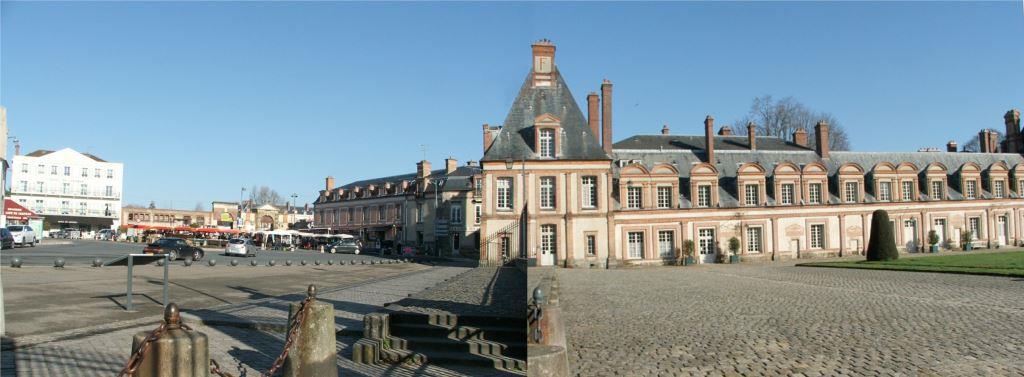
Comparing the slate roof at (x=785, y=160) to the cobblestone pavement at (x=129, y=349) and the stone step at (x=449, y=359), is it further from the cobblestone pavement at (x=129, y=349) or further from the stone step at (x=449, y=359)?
the stone step at (x=449, y=359)

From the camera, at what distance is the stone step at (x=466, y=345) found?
8742mm

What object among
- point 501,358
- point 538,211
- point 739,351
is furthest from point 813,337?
point 538,211

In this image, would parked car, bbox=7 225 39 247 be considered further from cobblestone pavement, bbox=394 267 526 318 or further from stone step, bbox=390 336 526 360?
stone step, bbox=390 336 526 360

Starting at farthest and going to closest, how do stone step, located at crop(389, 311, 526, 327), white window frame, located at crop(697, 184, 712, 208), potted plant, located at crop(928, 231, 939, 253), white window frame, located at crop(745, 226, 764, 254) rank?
1. potted plant, located at crop(928, 231, 939, 253)
2. white window frame, located at crop(745, 226, 764, 254)
3. white window frame, located at crop(697, 184, 712, 208)
4. stone step, located at crop(389, 311, 526, 327)

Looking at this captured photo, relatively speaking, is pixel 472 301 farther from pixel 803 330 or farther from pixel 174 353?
pixel 174 353

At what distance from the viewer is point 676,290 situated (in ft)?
61.7

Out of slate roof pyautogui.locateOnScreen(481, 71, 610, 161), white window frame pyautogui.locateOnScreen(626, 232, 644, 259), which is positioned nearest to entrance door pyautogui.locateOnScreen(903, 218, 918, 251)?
white window frame pyautogui.locateOnScreen(626, 232, 644, 259)

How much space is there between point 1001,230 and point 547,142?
3063cm

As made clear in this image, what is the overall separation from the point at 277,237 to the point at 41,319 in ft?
207

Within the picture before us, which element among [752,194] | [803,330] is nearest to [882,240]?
[752,194]

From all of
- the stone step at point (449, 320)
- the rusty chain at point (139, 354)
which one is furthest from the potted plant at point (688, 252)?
the rusty chain at point (139, 354)

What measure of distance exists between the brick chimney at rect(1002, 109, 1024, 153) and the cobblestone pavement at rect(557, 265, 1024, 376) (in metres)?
35.7

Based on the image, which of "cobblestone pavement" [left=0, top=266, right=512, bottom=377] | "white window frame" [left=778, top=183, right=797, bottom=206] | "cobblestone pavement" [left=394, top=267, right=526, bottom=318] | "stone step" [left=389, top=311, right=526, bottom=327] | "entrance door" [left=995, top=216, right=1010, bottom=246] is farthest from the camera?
"entrance door" [left=995, top=216, right=1010, bottom=246]

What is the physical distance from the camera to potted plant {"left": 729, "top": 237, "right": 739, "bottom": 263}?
37.4m
